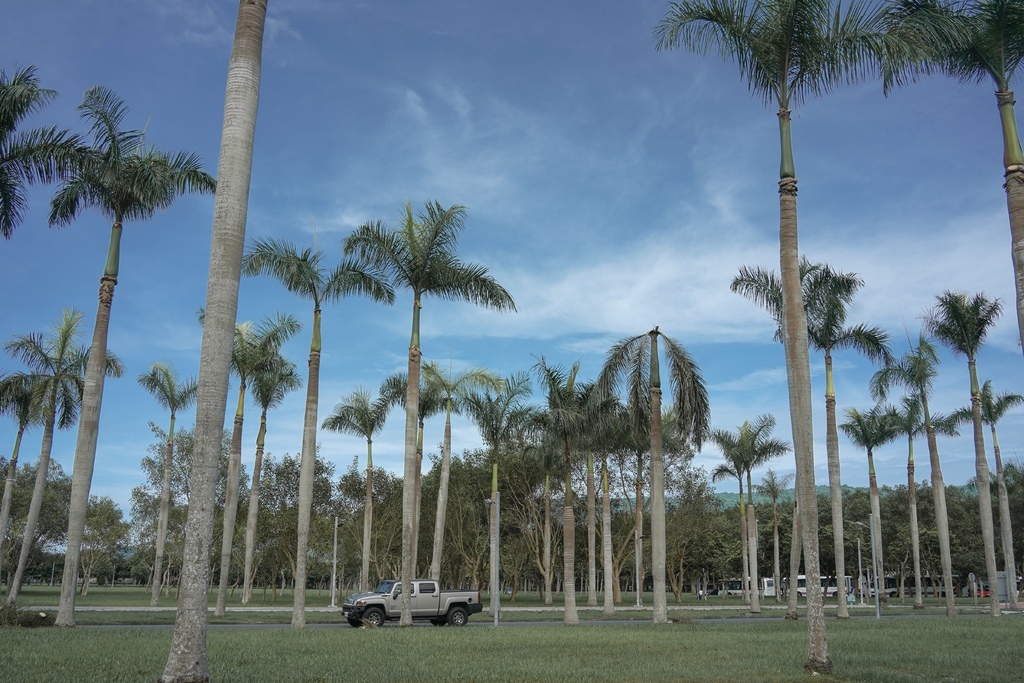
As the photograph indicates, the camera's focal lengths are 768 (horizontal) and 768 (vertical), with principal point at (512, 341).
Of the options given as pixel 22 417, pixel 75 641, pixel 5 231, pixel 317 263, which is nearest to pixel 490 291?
pixel 317 263

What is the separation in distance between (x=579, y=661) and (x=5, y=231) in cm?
1834

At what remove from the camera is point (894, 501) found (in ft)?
251

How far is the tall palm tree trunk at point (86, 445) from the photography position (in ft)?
66.2

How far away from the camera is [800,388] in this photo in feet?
49.3

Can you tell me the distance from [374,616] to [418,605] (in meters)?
1.82

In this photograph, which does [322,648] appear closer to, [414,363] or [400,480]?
[414,363]

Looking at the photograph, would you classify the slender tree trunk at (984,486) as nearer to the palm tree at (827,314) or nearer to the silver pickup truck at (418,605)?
the palm tree at (827,314)

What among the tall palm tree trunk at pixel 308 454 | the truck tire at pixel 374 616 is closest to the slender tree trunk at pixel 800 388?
the tall palm tree trunk at pixel 308 454

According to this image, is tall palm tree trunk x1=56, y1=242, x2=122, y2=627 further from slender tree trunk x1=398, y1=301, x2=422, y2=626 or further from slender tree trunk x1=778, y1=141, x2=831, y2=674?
slender tree trunk x1=778, y1=141, x2=831, y2=674

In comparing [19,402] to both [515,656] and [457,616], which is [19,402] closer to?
[457,616]

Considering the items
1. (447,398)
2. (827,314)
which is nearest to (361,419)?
(447,398)

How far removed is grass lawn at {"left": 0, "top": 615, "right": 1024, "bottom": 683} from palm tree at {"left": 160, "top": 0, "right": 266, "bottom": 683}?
2.24m

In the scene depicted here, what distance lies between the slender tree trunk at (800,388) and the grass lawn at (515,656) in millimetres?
1209

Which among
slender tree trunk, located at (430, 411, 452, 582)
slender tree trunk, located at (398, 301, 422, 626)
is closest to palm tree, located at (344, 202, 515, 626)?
slender tree trunk, located at (398, 301, 422, 626)
